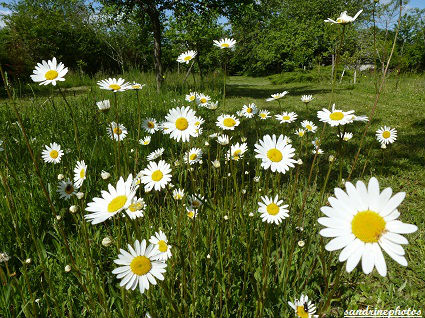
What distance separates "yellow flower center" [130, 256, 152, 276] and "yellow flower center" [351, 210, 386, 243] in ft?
1.94

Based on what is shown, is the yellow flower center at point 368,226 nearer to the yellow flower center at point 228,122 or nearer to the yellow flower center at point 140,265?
the yellow flower center at point 140,265

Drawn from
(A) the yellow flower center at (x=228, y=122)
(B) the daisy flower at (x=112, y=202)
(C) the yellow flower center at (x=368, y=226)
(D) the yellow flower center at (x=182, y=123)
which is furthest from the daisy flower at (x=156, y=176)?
(C) the yellow flower center at (x=368, y=226)

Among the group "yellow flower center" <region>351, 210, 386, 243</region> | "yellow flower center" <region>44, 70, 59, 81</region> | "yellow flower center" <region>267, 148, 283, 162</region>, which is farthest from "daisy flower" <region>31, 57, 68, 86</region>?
"yellow flower center" <region>351, 210, 386, 243</region>

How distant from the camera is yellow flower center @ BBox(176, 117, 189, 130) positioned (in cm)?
149

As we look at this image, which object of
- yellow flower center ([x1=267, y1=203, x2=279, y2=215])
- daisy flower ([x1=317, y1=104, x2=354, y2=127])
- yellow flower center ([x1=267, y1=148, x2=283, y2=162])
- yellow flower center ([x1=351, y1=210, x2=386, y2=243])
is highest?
daisy flower ([x1=317, y1=104, x2=354, y2=127])

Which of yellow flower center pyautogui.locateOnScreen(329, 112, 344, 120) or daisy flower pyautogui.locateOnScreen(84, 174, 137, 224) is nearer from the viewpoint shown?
daisy flower pyautogui.locateOnScreen(84, 174, 137, 224)

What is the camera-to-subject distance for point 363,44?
1530 centimetres

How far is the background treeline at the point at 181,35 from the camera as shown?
29.3 feet

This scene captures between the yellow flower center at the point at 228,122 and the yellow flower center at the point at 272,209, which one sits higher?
the yellow flower center at the point at 228,122

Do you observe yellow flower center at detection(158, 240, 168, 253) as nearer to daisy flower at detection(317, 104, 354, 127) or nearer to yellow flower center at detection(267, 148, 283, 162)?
yellow flower center at detection(267, 148, 283, 162)

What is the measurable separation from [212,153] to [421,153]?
110 inches

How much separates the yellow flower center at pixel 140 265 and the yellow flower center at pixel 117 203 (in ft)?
0.55

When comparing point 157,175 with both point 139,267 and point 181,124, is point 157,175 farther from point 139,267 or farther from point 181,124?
point 139,267

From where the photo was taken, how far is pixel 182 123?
150 centimetres
